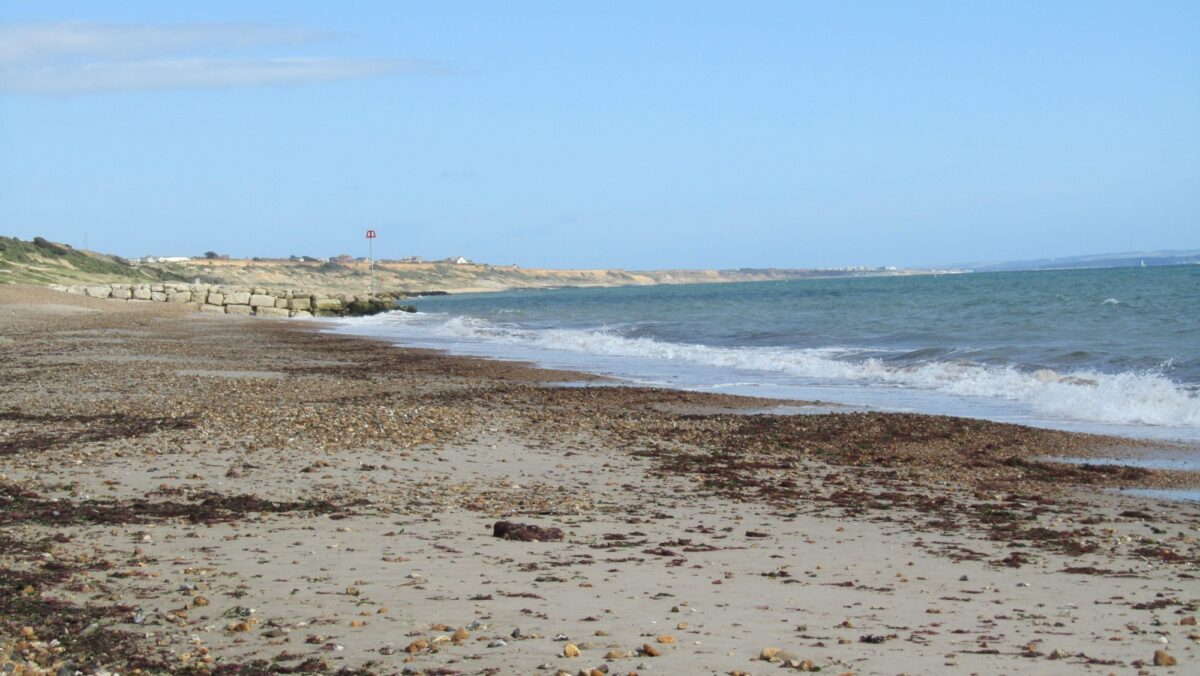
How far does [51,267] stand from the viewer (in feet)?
210

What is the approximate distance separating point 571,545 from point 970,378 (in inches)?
522

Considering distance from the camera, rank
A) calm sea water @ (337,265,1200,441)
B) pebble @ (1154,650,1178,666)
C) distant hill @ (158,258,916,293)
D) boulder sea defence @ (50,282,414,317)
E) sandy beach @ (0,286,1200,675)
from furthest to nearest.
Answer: distant hill @ (158,258,916,293) → boulder sea defence @ (50,282,414,317) → calm sea water @ (337,265,1200,441) → sandy beach @ (0,286,1200,675) → pebble @ (1154,650,1178,666)

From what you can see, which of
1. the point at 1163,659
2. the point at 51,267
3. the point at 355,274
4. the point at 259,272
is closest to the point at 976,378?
the point at 1163,659

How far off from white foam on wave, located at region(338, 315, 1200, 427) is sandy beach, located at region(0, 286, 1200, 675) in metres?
2.31

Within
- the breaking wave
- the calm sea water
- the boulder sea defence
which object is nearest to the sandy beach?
the breaking wave

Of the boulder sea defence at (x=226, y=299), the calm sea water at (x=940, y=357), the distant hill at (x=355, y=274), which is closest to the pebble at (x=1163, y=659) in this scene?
the calm sea water at (x=940, y=357)

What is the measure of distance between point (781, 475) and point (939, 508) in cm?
162

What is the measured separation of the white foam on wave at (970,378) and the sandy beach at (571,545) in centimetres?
231

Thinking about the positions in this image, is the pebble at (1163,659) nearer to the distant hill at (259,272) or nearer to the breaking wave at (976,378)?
the breaking wave at (976,378)

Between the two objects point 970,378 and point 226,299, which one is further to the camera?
point 226,299

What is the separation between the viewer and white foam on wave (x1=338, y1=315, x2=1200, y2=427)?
43.6ft

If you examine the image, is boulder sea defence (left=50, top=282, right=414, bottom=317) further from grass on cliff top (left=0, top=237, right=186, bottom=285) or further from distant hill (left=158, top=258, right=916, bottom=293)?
distant hill (left=158, top=258, right=916, bottom=293)

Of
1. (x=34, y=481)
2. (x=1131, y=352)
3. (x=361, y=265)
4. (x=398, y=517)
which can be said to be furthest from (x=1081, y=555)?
(x=361, y=265)

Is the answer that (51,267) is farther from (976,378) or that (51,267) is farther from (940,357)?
(976,378)
